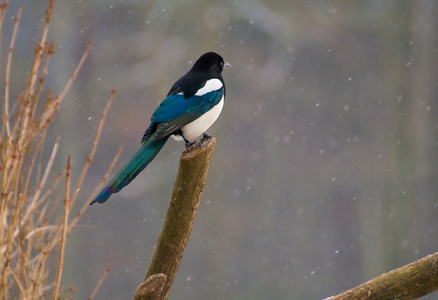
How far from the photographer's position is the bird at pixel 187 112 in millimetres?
1538

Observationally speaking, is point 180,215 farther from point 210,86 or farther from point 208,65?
point 208,65

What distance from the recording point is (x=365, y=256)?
4379mm

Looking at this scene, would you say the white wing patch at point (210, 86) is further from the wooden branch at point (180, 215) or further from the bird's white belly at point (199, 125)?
the wooden branch at point (180, 215)

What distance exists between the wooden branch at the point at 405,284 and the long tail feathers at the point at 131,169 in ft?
1.70

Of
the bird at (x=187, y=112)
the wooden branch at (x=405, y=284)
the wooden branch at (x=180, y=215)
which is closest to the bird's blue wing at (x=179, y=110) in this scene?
the bird at (x=187, y=112)

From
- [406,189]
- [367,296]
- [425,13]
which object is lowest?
[406,189]

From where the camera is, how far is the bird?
1.54 m

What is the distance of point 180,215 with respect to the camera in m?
1.47

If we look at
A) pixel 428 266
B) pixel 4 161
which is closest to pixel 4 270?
pixel 4 161

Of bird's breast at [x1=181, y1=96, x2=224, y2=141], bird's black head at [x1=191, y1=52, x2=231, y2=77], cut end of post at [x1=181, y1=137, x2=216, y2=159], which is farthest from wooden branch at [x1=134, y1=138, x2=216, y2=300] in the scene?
bird's black head at [x1=191, y1=52, x2=231, y2=77]

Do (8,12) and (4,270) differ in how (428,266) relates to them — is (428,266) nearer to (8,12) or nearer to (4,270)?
(4,270)

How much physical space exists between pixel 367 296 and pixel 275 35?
2995 millimetres

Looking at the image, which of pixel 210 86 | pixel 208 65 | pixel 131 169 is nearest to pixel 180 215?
pixel 131 169

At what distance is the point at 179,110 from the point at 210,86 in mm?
160
